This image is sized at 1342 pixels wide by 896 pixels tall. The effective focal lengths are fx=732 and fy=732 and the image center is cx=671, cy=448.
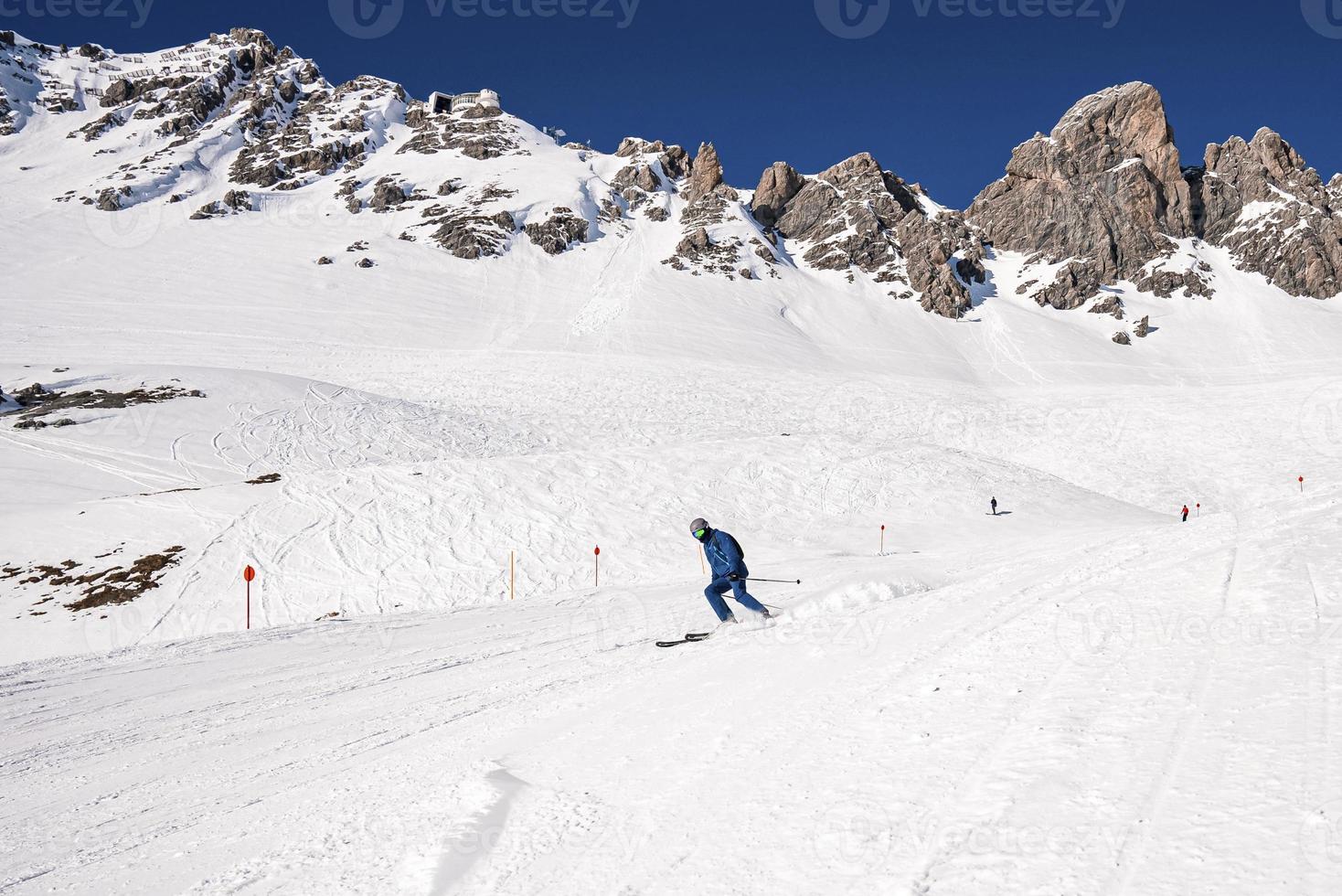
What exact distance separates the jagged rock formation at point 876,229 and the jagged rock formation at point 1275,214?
40258 millimetres

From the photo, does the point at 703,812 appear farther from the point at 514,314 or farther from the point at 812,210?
the point at 812,210

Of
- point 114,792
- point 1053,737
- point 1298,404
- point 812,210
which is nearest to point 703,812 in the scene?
point 1053,737

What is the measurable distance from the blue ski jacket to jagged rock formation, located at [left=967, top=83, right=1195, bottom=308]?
119 metres

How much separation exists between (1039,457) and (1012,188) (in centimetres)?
10026

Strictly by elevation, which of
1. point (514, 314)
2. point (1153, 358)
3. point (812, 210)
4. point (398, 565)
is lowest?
point (398, 565)

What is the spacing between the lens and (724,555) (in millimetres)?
9859

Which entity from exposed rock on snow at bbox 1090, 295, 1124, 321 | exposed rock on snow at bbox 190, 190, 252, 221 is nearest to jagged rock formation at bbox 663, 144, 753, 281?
exposed rock on snow at bbox 1090, 295, 1124, 321

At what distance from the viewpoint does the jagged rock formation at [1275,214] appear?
351 feet

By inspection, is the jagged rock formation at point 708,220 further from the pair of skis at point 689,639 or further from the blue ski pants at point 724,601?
the pair of skis at point 689,639

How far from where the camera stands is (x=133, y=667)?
32.1 ft

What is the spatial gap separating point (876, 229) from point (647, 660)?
111 meters
